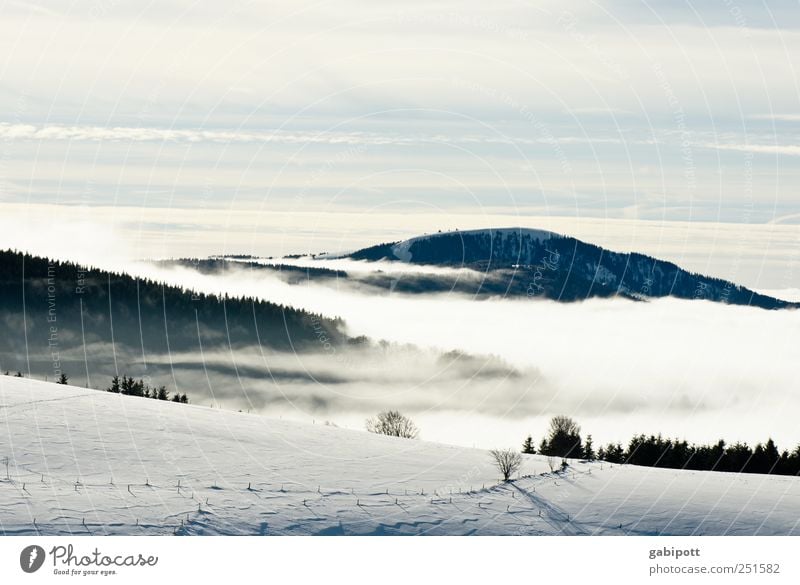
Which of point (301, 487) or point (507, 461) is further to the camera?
point (507, 461)

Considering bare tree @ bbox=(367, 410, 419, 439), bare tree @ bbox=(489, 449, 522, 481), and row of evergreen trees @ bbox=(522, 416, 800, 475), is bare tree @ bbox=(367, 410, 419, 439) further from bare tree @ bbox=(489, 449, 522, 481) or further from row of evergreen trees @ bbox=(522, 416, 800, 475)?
bare tree @ bbox=(489, 449, 522, 481)

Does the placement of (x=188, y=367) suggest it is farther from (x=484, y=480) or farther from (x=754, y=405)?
(x=754, y=405)

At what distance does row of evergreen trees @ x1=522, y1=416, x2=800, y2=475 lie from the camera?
7750cm

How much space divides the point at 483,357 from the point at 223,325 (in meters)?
61.5

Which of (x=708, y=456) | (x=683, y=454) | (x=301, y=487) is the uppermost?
(x=301, y=487)

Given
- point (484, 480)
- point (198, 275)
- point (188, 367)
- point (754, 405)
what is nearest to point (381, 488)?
point (484, 480)

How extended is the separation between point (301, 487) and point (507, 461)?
13.5 m

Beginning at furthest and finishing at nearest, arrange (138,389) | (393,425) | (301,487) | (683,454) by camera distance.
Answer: (138,389), (393,425), (683,454), (301,487)
